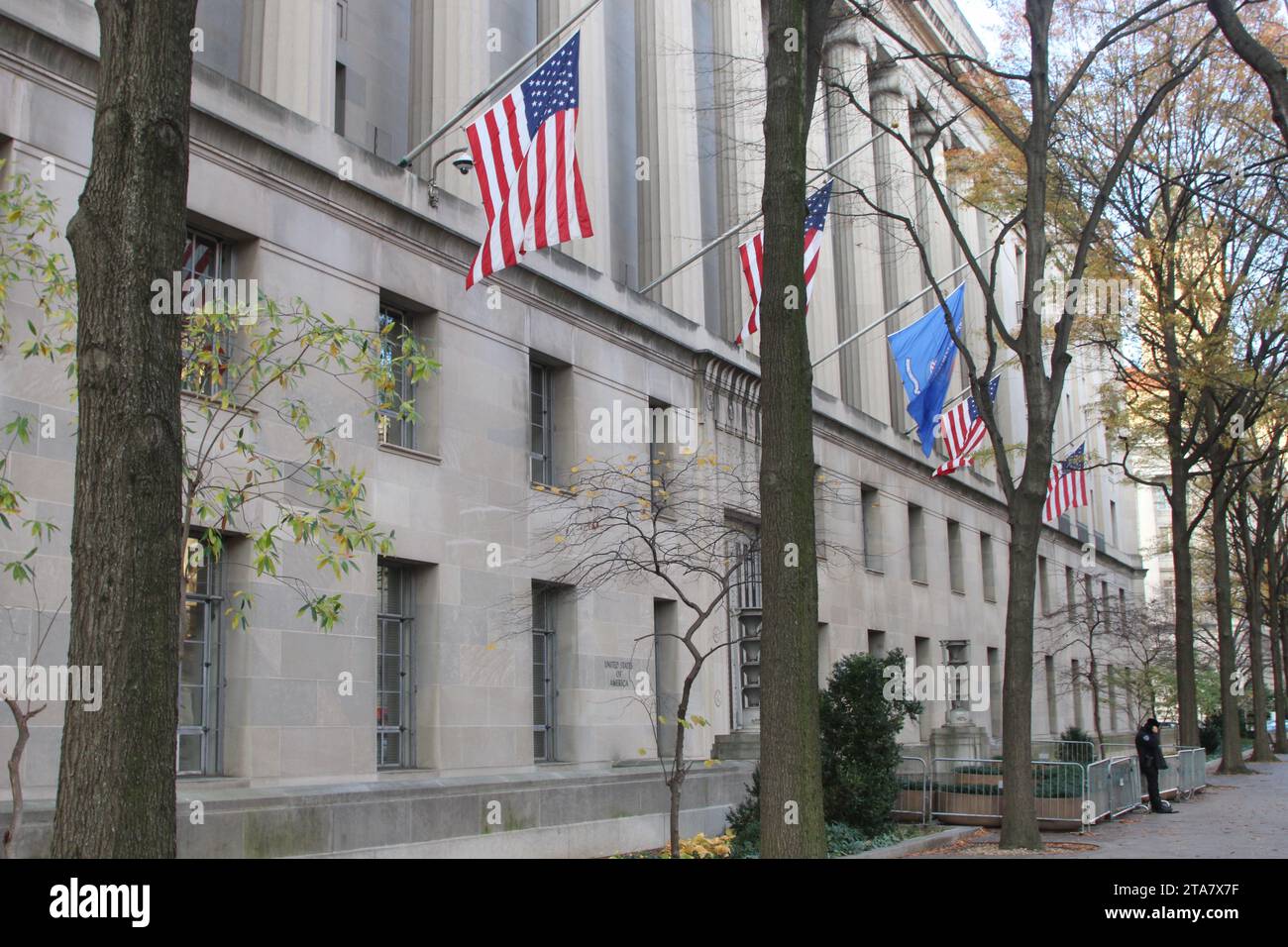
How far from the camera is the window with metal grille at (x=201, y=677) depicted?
15.4 metres

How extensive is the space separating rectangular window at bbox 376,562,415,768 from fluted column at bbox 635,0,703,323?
1070 centimetres

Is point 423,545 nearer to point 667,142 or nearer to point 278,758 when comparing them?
point 278,758

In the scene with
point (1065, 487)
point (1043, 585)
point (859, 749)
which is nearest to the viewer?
point (859, 749)

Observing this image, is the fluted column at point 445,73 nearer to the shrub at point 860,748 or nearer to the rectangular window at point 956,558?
the shrub at point 860,748

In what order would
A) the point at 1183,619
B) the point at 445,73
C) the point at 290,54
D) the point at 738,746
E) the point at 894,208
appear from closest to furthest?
the point at 290,54, the point at 445,73, the point at 738,746, the point at 1183,619, the point at 894,208

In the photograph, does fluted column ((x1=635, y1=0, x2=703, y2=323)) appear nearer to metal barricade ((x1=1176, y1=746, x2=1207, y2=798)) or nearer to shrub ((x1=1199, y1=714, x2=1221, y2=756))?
metal barricade ((x1=1176, y1=746, x2=1207, y2=798))

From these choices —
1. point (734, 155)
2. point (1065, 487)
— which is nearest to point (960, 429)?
point (1065, 487)

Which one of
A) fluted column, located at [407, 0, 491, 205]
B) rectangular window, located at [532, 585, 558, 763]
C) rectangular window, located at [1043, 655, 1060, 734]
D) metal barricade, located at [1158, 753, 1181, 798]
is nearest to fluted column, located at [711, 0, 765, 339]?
fluted column, located at [407, 0, 491, 205]

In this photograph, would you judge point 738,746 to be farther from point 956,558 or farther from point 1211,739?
point 1211,739

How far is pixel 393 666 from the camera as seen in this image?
19.0 meters

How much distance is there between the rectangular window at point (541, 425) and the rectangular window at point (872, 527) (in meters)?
16.2

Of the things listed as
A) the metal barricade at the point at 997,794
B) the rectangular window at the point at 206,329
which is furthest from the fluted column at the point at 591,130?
the metal barricade at the point at 997,794

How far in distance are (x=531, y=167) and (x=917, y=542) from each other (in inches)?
1075
